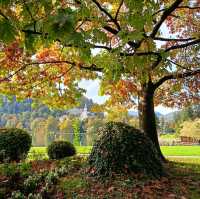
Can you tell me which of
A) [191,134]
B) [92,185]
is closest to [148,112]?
[92,185]

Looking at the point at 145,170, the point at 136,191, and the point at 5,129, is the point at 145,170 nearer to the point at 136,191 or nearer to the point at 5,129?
the point at 136,191

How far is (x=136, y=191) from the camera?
25.8 ft

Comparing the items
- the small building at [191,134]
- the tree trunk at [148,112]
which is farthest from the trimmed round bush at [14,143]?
the small building at [191,134]

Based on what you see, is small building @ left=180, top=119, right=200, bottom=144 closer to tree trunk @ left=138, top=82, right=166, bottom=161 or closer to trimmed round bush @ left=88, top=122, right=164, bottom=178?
tree trunk @ left=138, top=82, right=166, bottom=161

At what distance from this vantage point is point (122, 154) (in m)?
8.99

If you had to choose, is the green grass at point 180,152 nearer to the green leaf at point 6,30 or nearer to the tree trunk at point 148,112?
the tree trunk at point 148,112

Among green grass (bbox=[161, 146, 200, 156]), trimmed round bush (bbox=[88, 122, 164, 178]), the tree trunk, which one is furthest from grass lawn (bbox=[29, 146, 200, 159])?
trimmed round bush (bbox=[88, 122, 164, 178])

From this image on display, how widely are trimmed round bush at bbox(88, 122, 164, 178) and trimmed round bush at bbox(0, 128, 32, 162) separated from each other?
227 inches

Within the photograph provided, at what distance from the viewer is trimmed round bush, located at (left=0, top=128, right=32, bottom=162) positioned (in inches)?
567

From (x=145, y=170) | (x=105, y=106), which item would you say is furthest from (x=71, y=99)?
(x=145, y=170)

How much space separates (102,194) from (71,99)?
28.5 ft

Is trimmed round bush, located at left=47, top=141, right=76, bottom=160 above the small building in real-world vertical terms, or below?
below

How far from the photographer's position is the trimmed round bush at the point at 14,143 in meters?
14.4

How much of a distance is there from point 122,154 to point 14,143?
6711mm
